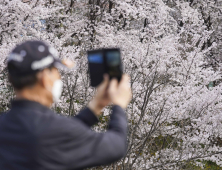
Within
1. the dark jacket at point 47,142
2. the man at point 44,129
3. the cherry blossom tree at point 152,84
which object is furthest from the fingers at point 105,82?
the cherry blossom tree at point 152,84

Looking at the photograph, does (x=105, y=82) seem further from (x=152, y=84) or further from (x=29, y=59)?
(x=152, y=84)

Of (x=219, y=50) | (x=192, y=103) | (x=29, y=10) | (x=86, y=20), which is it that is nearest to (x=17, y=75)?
(x=192, y=103)

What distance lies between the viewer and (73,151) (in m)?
0.99

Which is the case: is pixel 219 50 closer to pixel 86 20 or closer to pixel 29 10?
pixel 86 20

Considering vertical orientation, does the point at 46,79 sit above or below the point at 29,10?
below

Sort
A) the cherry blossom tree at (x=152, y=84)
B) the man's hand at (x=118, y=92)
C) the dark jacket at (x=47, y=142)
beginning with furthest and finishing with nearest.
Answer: the cherry blossom tree at (x=152, y=84), the man's hand at (x=118, y=92), the dark jacket at (x=47, y=142)

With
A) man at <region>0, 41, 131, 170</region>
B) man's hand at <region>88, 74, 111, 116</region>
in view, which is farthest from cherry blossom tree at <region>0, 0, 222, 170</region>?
man at <region>0, 41, 131, 170</region>

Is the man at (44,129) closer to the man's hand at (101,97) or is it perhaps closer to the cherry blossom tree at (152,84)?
the man's hand at (101,97)

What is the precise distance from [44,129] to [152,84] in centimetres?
290

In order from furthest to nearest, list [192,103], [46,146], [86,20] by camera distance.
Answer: [86,20] < [192,103] < [46,146]

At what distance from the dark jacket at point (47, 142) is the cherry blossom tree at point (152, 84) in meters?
2.58

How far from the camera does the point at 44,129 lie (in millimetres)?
952

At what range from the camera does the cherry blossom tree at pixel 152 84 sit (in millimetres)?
4750

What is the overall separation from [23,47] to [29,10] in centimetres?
735
